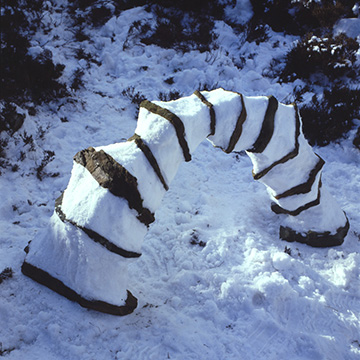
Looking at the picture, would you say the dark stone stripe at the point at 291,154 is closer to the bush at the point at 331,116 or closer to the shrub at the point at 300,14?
the bush at the point at 331,116

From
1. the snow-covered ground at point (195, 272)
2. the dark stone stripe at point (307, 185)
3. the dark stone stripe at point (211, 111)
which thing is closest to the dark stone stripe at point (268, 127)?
the dark stone stripe at point (211, 111)

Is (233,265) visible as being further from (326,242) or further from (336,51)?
(336,51)

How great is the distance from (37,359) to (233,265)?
2.28 m

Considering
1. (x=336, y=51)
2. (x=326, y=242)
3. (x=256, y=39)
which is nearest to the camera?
(x=326, y=242)

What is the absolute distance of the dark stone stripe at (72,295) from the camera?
116 inches

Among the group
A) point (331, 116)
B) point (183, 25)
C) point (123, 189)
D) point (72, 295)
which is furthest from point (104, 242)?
point (183, 25)

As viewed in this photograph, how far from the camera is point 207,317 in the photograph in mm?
3270

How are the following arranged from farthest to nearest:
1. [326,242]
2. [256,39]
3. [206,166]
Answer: [256,39] < [206,166] < [326,242]

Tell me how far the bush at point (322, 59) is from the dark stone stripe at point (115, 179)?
231 inches

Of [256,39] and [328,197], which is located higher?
[256,39]

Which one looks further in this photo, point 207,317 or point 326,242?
point 326,242

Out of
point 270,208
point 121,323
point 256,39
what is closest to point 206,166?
point 270,208

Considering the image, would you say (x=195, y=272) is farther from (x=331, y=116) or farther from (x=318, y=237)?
(x=331, y=116)

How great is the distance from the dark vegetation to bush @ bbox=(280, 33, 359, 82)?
0.02 m
